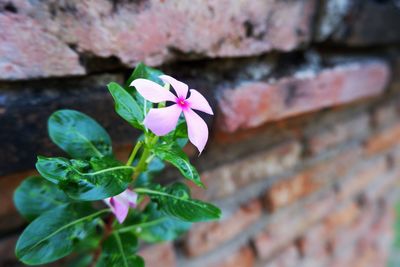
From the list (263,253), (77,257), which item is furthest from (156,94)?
(263,253)

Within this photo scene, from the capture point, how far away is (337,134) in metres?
0.98

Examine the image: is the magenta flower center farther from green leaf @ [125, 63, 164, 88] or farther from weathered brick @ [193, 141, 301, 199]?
weathered brick @ [193, 141, 301, 199]

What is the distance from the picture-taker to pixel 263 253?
34.2 inches

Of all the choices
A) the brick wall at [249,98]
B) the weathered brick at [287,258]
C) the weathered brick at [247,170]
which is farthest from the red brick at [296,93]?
the weathered brick at [287,258]

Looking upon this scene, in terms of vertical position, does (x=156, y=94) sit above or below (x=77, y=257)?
above

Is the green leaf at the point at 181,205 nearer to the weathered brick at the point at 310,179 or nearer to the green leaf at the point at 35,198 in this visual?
the green leaf at the point at 35,198

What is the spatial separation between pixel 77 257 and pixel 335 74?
552 millimetres

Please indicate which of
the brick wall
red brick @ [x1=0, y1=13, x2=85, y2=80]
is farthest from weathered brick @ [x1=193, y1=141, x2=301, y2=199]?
red brick @ [x1=0, y1=13, x2=85, y2=80]

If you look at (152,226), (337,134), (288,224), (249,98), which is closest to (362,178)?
(337,134)

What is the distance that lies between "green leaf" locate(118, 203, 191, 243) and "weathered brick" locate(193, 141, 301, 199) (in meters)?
0.17

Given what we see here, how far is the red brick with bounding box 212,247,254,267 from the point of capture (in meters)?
0.79

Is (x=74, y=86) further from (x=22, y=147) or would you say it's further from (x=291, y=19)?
(x=291, y=19)

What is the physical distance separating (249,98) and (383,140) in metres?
0.73

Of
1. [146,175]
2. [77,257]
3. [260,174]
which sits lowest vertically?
[77,257]
